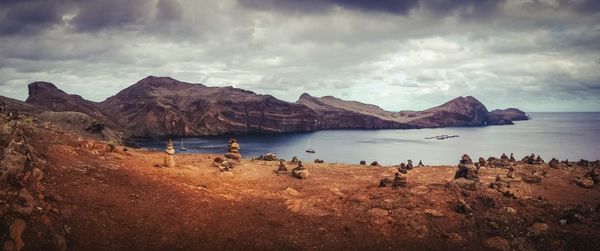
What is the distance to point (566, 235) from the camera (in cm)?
2248

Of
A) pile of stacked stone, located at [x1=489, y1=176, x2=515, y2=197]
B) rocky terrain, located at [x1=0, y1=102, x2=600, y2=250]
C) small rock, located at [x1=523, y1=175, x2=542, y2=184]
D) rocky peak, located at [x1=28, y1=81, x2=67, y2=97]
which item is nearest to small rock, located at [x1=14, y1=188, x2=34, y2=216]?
rocky terrain, located at [x1=0, y1=102, x2=600, y2=250]

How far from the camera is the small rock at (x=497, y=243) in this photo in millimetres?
21888

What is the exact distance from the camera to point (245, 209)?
25.1 metres

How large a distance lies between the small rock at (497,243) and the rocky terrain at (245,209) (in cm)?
7

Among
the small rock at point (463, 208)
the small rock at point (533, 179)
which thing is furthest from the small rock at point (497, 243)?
the small rock at point (533, 179)

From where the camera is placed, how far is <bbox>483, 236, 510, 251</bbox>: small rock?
21888mm

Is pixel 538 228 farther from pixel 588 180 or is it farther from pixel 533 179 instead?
pixel 588 180

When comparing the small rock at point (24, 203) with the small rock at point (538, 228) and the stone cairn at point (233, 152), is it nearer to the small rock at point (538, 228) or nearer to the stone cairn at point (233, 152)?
the stone cairn at point (233, 152)

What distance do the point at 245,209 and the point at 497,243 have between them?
1573 cm

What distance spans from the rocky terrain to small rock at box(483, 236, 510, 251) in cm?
7

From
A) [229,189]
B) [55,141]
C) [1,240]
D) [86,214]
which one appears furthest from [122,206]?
[55,141]

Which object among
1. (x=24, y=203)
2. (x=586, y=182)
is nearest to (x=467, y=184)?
(x=586, y=182)

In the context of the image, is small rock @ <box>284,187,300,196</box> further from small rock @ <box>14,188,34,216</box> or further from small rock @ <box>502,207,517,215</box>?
small rock @ <box>14,188,34,216</box>

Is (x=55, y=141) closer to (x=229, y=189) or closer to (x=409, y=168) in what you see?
(x=229, y=189)
